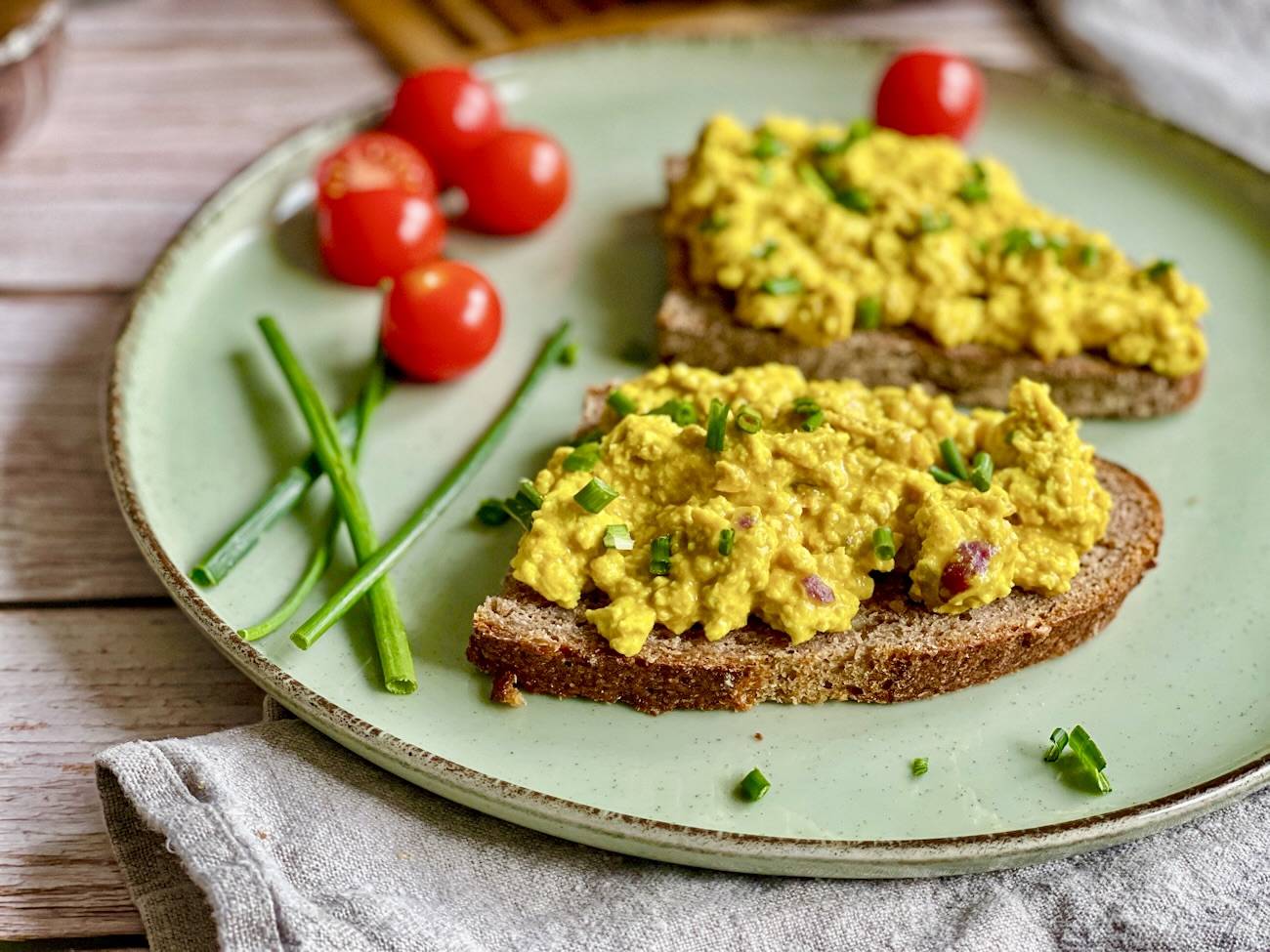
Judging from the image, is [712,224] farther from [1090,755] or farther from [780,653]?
[1090,755]

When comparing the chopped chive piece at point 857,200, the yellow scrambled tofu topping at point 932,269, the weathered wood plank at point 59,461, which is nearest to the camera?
the weathered wood plank at point 59,461

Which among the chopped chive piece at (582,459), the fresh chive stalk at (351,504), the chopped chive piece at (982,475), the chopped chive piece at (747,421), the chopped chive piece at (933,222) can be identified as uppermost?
the chopped chive piece at (933,222)

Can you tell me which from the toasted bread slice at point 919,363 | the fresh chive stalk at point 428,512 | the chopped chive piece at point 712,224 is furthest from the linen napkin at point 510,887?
the chopped chive piece at point 712,224

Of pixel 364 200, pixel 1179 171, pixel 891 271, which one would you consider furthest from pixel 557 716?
pixel 1179 171

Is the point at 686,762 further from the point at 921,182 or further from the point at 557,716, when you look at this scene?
the point at 921,182

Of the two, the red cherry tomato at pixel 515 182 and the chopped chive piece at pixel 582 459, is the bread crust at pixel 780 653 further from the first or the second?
the red cherry tomato at pixel 515 182
